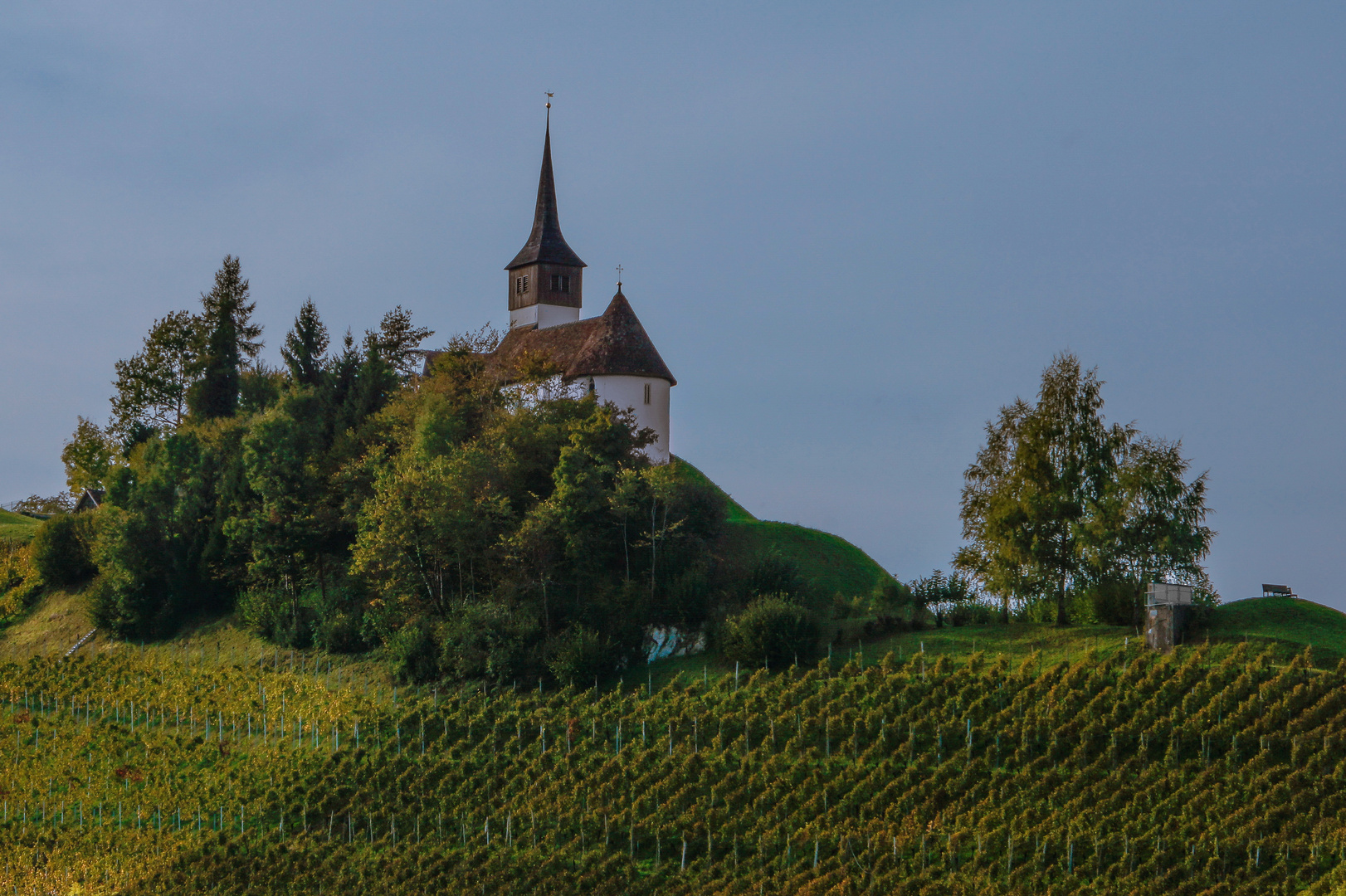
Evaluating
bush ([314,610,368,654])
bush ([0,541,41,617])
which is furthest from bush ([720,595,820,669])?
bush ([0,541,41,617])

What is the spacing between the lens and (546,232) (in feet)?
258

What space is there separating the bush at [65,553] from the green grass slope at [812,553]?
85.3 ft

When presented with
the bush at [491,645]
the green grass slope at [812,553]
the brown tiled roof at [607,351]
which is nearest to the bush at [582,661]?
the bush at [491,645]

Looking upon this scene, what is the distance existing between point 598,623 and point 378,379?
18.8 metres

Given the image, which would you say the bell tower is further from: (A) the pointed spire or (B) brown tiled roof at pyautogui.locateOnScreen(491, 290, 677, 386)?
(B) brown tiled roof at pyautogui.locateOnScreen(491, 290, 677, 386)

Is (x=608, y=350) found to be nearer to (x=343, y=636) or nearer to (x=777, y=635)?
(x=343, y=636)

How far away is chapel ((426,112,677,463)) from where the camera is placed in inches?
2279

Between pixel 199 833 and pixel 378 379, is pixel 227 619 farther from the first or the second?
pixel 199 833

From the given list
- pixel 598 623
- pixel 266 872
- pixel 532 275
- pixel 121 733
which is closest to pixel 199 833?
pixel 266 872

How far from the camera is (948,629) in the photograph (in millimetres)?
35906

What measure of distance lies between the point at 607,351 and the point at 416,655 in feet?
73.2

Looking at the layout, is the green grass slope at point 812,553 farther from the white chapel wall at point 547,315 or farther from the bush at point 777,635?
the white chapel wall at point 547,315

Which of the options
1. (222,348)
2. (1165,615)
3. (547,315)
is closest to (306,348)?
(222,348)

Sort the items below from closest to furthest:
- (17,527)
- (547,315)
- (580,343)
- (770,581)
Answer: (770,581), (580,343), (17,527), (547,315)
